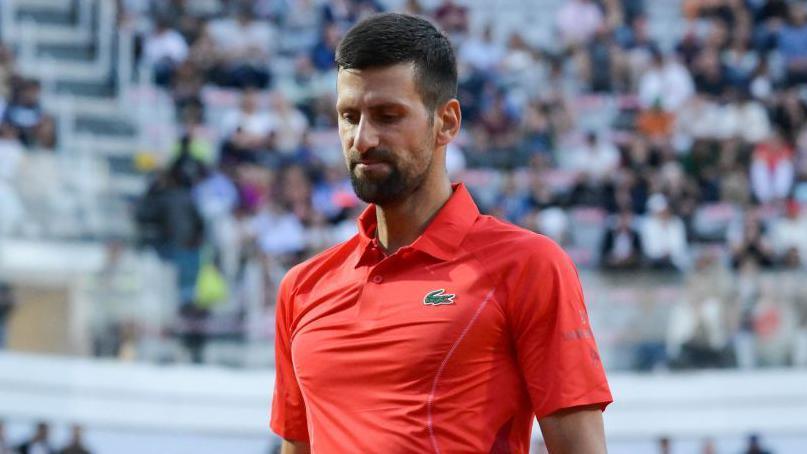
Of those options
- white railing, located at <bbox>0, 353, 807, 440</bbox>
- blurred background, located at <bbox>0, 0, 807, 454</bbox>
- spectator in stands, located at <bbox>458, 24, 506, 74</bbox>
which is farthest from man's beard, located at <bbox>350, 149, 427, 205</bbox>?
spectator in stands, located at <bbox>458, 24, 506, 74</bbox>

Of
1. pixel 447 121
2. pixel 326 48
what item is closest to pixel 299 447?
pixel 447 121

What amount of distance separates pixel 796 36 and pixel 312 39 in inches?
207

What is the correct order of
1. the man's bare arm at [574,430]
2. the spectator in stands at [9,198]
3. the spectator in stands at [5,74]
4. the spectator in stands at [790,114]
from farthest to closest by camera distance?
1. the spectator in stands at [790,114]
2. the spectator in stands at [5,74]
3. the spectator in stands at [9,198]
4. the man's bare arm at [574,430]

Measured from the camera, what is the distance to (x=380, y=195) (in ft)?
9.38

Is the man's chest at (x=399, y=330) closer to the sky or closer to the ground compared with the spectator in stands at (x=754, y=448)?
closer to the sky

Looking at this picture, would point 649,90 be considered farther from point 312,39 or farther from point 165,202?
point 165,202

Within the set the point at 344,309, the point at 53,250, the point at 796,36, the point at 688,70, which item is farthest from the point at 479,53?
the point at 344,309

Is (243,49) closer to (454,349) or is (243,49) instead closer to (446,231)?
(446,231)

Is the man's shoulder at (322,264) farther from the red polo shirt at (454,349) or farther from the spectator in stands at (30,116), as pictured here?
the spectator in stands at (30,116)

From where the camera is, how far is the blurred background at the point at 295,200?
1124 cm

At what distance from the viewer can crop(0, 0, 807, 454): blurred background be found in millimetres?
11242

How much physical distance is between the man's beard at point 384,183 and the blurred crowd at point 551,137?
27.0 feet

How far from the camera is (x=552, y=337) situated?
2.72m

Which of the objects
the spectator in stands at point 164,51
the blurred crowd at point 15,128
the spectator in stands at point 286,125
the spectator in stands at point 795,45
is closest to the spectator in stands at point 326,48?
the spectator in stands at point 286,125
